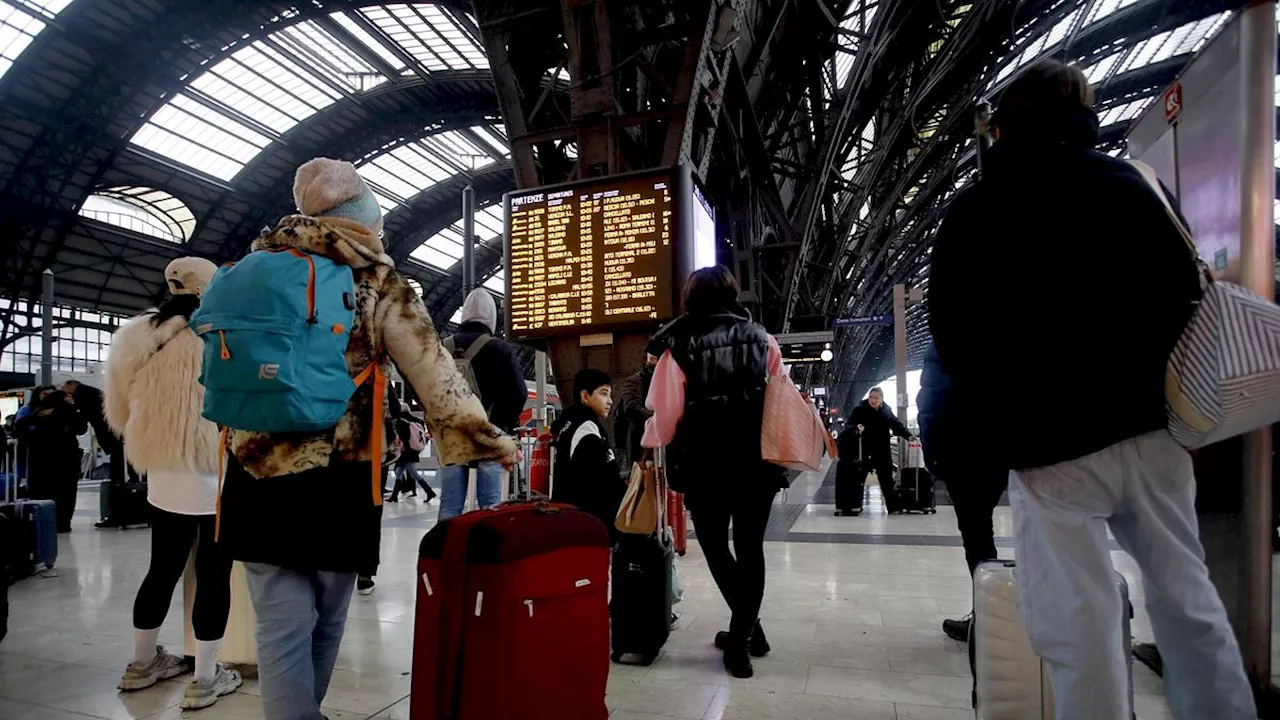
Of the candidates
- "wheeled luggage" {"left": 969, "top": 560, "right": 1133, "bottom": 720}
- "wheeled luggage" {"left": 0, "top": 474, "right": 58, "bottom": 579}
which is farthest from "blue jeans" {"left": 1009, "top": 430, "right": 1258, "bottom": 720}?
"wheeled luggage" {"left": 0, "top": 474, "right": 58, "bottom": 579}

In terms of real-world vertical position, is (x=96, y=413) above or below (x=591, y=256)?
below

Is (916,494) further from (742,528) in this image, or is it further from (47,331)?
(47,331)

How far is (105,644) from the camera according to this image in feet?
11.5

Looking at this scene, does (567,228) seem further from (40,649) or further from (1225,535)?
(1225,535)

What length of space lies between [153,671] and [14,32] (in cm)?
2260

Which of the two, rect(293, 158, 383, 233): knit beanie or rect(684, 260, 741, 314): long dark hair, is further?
rect(684, 260, 741, 314): long dark hair

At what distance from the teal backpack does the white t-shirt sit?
1370 millimetres

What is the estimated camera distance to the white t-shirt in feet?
8.78

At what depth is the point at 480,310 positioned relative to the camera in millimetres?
Answer: 4070

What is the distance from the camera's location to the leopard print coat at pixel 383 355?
66.4 inches

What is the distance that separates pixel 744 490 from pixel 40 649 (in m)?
3.61

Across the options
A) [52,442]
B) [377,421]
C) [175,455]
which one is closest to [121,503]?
[52,442]

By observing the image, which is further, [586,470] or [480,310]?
[480,310]

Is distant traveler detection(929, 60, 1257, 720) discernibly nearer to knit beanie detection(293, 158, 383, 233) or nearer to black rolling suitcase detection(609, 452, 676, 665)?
knit beanie detection(293, 158, 383, 233)
